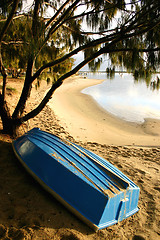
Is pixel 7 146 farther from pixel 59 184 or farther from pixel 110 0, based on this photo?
pixel 110 0

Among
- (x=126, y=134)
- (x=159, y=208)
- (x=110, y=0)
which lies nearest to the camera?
(x=159, y=208)

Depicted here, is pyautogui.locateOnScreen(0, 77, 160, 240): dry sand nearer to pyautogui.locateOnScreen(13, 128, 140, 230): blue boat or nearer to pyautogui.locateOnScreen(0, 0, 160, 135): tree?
pyautogui.locateOnScreen(13, 128, 140, 230): blue boat

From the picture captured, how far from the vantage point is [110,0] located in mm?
Result: 3211

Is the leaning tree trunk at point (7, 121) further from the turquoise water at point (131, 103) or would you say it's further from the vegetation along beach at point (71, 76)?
the turquoise water at point (131, 103)

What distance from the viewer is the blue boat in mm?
2088

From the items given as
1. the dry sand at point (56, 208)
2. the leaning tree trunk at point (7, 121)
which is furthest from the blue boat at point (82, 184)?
the leaning tree trunk at point (7, 121)

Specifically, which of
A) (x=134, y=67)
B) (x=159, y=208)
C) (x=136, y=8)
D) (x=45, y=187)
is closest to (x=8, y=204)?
(x=45, y=187)

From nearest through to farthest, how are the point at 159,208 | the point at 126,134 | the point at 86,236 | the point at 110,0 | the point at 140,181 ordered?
the point at 86,236
the point at 159,208
the point at 110,0
the point at 140,181
the point at 126,134

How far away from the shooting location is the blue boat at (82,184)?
2.09 metres

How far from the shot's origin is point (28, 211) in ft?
7.35

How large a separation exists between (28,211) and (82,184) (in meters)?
0.76

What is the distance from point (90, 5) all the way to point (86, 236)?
3.82m

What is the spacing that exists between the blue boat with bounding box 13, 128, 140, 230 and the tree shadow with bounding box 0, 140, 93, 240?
0.47ft

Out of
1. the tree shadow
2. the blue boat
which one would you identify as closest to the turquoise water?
the blue boat
